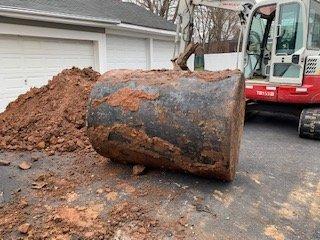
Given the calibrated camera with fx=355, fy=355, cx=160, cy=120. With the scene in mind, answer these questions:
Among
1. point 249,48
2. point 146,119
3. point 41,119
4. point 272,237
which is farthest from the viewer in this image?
point 249,48

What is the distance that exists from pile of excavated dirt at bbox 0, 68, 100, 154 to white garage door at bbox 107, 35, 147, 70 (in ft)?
13.9

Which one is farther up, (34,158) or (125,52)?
(125,52)

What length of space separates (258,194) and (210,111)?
42.4 inches

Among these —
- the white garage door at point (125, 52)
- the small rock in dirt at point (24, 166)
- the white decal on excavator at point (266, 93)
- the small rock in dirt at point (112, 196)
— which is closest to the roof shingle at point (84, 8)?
the white garage door at point (125, 52)

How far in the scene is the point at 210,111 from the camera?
3.43 metres

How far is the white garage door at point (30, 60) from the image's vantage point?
25.6ft

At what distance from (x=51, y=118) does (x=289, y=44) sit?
14.4 feet

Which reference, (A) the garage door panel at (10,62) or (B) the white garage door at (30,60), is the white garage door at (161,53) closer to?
(B) the white garage door at (30,60)

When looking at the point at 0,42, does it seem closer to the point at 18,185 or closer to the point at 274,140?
the point at 18,185

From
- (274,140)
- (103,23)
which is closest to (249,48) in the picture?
(274,140)

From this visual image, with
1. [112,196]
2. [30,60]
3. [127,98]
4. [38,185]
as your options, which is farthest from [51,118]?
[30,60]

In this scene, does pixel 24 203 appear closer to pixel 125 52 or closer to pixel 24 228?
pixel 24 228

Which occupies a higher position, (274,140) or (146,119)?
(146,119)

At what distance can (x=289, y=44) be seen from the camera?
650cm
